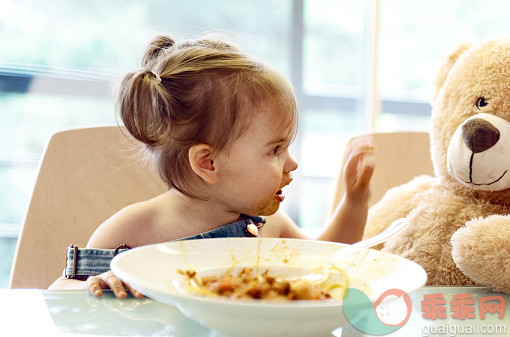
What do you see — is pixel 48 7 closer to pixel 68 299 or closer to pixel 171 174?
pixel 171 174

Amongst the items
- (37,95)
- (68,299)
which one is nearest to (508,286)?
(68,299)

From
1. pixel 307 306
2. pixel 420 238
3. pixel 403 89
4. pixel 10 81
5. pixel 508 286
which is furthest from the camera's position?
pixel 403 89

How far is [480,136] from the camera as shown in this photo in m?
0.67

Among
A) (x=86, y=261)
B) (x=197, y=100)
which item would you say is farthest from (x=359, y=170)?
(x=86, y=261)

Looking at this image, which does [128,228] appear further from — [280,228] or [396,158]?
[396,158]

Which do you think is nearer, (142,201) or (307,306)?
(307,306)

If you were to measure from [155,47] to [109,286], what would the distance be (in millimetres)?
422

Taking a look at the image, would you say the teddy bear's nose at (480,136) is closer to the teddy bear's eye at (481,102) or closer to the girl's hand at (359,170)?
the teddy bear's eye at (481,102)

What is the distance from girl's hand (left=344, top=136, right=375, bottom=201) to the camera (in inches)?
33.4

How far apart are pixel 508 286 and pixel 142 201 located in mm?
554

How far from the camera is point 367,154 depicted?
0.86 m

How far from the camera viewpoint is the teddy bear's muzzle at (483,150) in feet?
2.22

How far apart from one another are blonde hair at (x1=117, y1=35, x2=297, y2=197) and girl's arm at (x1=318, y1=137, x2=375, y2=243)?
0.39 feet

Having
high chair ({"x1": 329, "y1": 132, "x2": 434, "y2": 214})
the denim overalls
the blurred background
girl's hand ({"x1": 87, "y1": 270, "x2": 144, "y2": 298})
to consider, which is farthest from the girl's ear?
the blurred background
